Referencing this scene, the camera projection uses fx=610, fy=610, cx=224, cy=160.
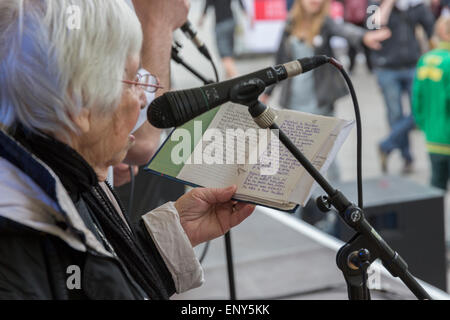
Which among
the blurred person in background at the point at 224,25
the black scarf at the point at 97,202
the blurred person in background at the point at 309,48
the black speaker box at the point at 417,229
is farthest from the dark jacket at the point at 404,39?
the black scarf at the point at 97,202

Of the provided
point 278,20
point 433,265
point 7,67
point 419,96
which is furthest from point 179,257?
point 278,20

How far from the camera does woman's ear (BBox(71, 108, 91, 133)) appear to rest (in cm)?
80

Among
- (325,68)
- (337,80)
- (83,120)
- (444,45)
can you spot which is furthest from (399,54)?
(83,120)

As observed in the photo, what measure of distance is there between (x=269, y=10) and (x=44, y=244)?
26.0 ft

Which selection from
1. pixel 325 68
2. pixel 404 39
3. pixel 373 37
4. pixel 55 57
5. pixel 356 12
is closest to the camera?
pixel 55 57

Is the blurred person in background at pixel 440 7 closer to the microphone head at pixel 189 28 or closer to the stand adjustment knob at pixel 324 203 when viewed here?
the microphone head at pixel 189 28

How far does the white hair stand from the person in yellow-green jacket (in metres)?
3.01

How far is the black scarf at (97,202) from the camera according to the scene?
0.79 metres

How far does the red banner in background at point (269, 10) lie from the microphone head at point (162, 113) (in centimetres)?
771

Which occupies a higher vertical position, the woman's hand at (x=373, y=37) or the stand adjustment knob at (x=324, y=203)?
the woman's hand at (x=373, y=37)

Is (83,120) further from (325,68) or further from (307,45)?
(307,45)

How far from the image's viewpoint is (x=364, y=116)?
6.44m

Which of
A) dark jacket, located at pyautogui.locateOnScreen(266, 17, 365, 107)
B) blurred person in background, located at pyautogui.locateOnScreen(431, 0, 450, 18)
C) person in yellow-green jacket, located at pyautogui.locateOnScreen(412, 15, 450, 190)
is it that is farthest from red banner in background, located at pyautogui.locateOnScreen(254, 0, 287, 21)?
person in yellow-green jacket, located at pyautogui.locateOnScreen(412, 15, 450, 190)

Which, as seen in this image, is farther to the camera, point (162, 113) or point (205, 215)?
point (205, 215)
